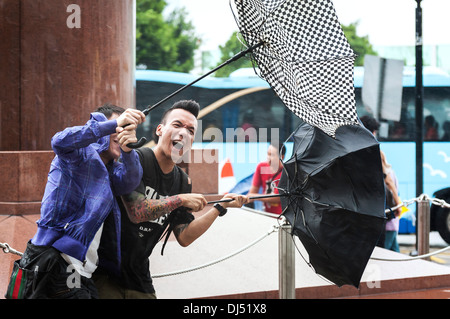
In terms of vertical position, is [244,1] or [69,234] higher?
[244,1]

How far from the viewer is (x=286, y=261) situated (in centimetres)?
348

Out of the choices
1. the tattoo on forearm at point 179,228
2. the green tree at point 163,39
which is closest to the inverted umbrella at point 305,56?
the tattoo on forearm at point 179,228

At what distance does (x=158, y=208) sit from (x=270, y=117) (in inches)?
354

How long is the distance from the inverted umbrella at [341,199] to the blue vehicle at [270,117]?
7943 millimetres

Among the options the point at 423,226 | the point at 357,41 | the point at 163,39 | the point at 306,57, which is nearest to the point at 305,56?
the point at 306,57

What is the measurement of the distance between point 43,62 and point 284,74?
268cm

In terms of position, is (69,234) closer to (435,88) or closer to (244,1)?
→ (244,1)

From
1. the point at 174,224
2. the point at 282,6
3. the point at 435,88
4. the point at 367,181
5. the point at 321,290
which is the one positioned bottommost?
the point at 321,290

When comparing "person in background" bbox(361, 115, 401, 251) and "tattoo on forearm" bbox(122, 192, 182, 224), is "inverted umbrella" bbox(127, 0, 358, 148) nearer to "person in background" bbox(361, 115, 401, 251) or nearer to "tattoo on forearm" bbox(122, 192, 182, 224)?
"tattoo on forearm" bbox(122, 192, 182, 224)

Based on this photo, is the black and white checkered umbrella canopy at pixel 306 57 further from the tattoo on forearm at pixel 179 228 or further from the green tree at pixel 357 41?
the green tree at pixel 357 41

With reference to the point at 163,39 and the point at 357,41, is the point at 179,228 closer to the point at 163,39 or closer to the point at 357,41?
the point at 163,39

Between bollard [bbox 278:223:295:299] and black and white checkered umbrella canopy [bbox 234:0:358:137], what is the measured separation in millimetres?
888

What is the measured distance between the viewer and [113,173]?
2.59 meters
